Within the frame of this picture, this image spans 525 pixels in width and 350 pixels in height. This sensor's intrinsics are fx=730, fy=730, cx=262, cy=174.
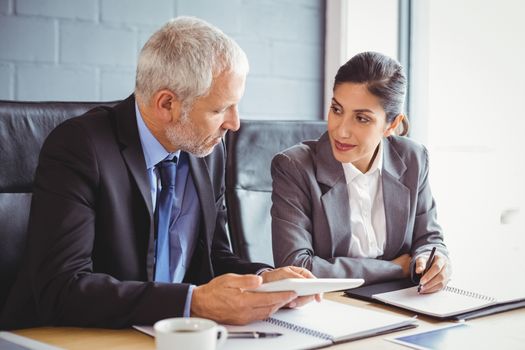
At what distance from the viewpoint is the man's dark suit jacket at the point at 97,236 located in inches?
49.1

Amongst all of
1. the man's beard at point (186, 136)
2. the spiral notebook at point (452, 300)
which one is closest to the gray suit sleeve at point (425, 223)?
the spiral notebook at point (452, 300)

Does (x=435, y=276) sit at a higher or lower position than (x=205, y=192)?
lower

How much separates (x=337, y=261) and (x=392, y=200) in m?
0.28

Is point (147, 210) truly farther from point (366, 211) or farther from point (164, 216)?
point (366, 211)

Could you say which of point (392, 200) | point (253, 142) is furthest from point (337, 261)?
point (253, 142)

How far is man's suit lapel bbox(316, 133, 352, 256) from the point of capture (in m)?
1.84

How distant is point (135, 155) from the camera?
59.3 inches

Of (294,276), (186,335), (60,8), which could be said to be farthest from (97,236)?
(60,8)

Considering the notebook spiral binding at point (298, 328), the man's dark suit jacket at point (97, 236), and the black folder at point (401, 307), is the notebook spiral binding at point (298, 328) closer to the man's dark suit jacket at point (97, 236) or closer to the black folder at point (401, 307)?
the man's dark suit jacket at point (97, 236)

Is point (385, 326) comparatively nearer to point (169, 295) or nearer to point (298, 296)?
point (298, 296)

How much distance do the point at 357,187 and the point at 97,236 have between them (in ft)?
2.44

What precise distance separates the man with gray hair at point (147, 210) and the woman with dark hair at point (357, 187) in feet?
0.72

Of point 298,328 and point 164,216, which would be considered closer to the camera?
point 298,328

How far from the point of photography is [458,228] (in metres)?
2.78
